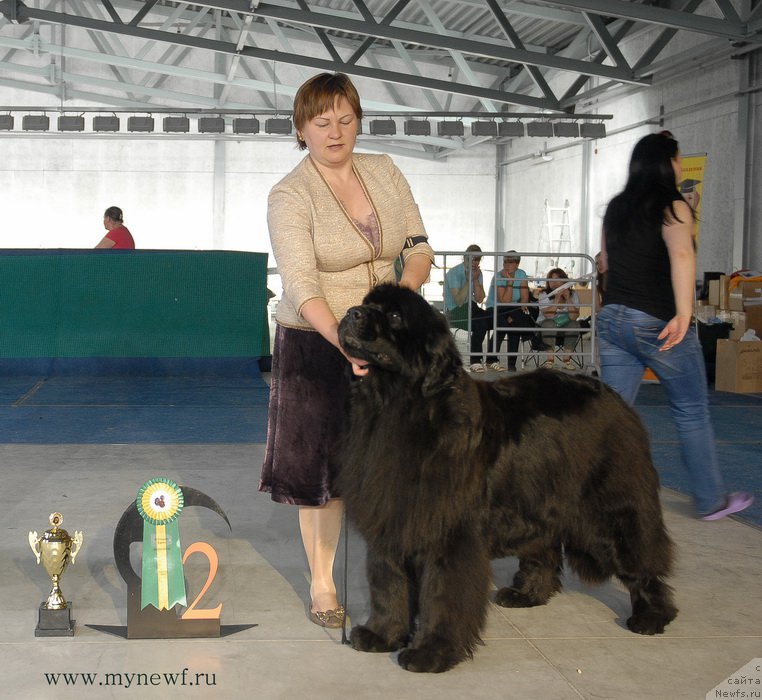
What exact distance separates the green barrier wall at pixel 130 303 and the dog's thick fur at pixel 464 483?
730 cm

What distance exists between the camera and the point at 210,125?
67.8 ft

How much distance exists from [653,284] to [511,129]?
16.2m

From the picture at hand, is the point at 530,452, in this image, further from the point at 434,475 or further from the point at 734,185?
the point at 734,185

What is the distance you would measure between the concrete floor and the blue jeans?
1.01ft

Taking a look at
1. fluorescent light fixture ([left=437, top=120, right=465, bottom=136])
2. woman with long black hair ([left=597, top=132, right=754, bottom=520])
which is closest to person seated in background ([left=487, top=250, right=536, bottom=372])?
woman with long black hair ([left=597, top=132, right=754, bottom=520])

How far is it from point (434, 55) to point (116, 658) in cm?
2194

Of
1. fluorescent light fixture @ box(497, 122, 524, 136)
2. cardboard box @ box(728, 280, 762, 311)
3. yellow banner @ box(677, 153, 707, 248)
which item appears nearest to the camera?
cardboard box @ box(728, 280, 762, 311)

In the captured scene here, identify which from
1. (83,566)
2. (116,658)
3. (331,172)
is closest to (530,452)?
(331,172)

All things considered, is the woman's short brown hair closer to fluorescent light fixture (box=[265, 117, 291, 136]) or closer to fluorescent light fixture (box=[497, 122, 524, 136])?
fluorescent light fixture (box=[497, 122, 524, 136])

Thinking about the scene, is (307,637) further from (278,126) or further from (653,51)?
(278,126)

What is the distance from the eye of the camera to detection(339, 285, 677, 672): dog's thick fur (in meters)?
2.51

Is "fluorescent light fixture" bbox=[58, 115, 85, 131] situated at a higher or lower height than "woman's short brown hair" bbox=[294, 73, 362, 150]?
higher

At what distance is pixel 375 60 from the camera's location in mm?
23656

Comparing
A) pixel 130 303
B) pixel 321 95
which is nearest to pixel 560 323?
pixel 130 303
